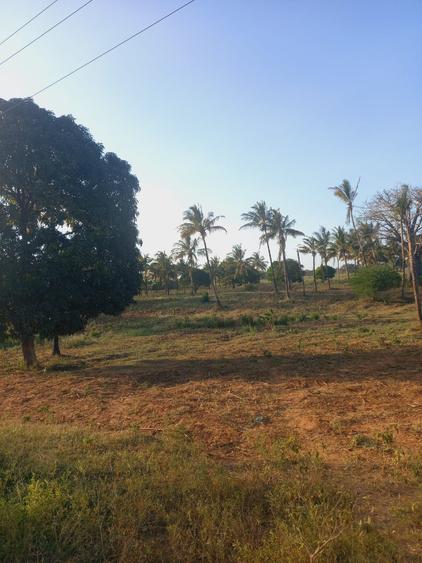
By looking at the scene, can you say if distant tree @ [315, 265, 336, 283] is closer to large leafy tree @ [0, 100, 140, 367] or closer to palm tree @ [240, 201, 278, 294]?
palm tree @ [240, 201, 278, 294]

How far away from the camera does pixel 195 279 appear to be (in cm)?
6184

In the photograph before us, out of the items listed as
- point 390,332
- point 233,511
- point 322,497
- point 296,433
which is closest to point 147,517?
point 233,511

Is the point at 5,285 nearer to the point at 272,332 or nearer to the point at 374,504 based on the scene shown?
the point at 374,504

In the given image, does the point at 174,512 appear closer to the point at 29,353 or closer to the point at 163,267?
the point at 29,353

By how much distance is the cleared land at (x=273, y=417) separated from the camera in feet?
11.5

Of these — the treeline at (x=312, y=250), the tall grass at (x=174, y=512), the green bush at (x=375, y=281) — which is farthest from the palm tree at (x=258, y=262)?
the tall grass at (x=174, y=512)

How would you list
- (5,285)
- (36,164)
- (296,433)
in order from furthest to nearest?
1. (36,164)
2. (5,285)
3. (296,433)

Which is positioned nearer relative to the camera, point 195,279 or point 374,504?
point 374,504

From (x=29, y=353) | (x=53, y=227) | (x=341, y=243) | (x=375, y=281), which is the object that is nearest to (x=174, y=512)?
(x=53, y=227)

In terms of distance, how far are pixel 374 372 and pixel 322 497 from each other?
7.58 meters

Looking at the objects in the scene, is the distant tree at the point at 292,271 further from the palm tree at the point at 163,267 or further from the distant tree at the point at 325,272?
the palm tree at the point at 163,267

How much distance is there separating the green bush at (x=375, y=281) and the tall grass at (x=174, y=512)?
3330cm

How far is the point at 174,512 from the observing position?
3.88 metres

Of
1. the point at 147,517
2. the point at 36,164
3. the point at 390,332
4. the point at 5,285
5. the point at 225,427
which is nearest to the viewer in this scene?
the point at 147,517
